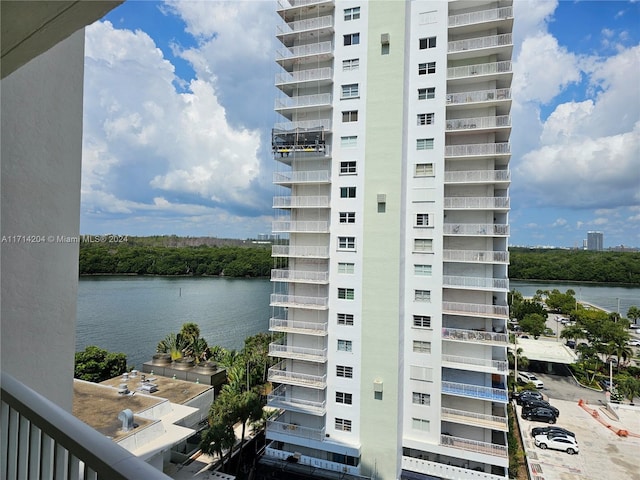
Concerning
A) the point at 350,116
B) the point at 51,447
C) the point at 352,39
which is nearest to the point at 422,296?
the point at 350,116

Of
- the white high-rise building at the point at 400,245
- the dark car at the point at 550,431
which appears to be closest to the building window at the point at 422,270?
the white high-rise building at the point at 400,245

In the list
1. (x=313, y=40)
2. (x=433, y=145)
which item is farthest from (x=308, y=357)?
(x=313, y=40)

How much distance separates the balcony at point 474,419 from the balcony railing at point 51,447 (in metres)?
12.1

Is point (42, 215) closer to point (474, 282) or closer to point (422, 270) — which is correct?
point (422, 270)

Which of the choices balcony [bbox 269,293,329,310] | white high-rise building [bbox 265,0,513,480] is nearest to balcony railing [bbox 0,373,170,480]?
white high-rise building [bbox 265,0,513,480]

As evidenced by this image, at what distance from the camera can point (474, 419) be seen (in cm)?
1104

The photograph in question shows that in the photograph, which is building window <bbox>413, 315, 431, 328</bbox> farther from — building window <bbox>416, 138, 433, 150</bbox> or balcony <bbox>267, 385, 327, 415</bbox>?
building window <bbox>416, 138, 433, 150</bbox>

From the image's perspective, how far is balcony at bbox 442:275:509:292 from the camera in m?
11.1

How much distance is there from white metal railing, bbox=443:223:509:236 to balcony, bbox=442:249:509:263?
21.5 inches

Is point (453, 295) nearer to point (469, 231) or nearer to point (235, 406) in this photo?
point (469, 231)

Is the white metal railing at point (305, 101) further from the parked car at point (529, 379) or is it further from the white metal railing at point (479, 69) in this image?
the parked car at point (529, 379)

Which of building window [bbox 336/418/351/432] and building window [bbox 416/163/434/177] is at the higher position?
building window [bbox 416/163/434/177]

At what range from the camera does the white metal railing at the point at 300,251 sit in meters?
11.7

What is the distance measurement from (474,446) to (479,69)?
11132mm
